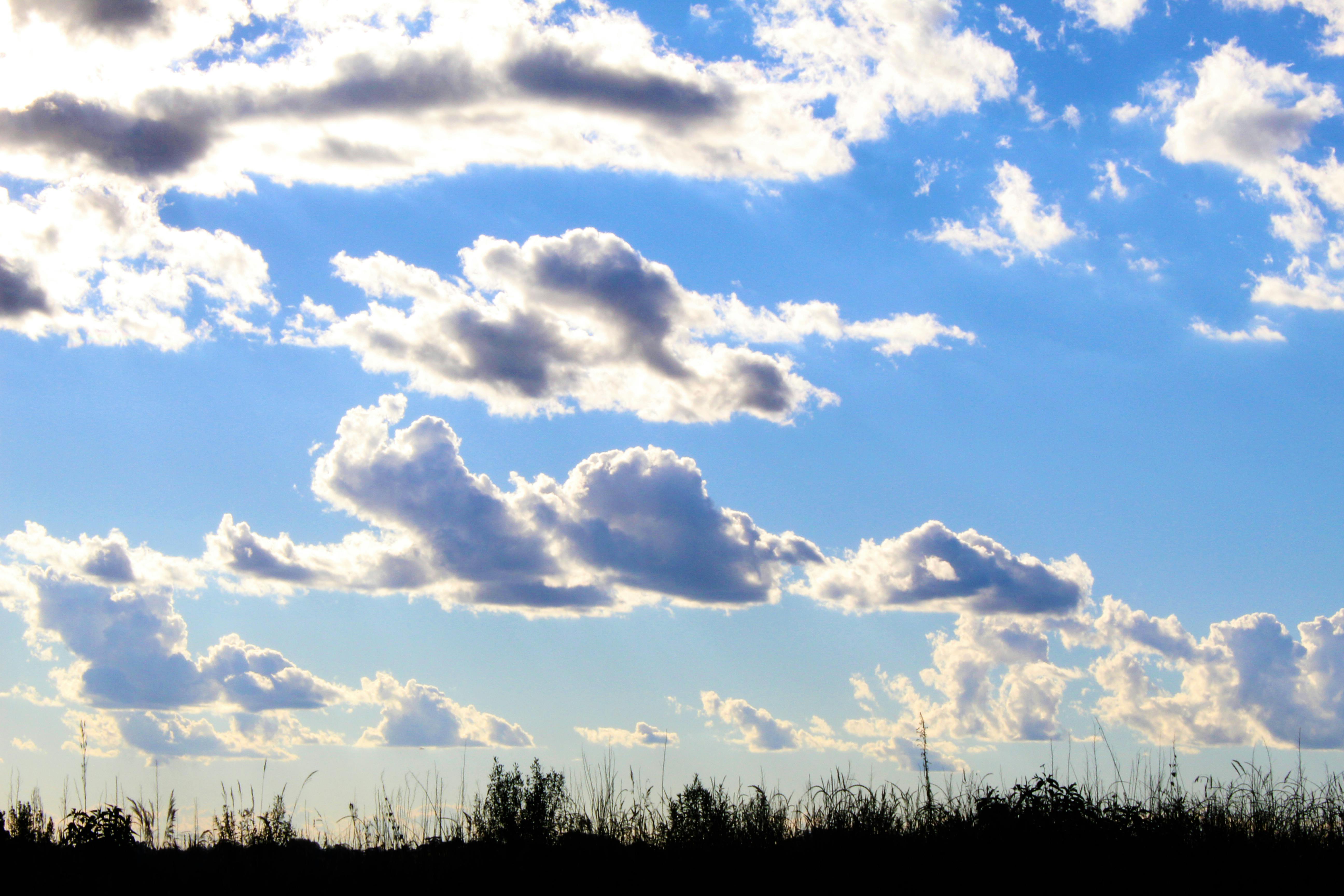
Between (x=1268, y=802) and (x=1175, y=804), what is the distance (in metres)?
1.89

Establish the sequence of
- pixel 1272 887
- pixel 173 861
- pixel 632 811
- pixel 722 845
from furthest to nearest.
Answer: pixel 632 811 < pixel 722 845 < pixel 173 861 < pixel 1272 887

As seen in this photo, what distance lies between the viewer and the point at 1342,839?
59.4 ft

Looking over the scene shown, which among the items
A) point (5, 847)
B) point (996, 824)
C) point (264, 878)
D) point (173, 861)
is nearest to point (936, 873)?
point (996, 824)

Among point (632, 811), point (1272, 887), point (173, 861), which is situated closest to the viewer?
point (1272, 887)

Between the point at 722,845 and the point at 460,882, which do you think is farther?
the point at 722,845

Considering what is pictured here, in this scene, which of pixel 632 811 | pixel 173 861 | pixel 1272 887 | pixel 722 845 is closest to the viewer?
pixel 1272 887

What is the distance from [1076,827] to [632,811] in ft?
25.0

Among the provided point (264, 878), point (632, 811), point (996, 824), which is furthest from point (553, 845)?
point (996, 824)

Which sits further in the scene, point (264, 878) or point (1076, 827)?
point (1076, 827)

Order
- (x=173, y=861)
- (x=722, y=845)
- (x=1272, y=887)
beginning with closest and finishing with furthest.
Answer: (x=1272, y=887) < (x=173, y=861) < (x=722, y=845)

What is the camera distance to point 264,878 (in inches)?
656

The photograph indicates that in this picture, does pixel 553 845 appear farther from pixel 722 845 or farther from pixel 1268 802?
pixel 1268 802

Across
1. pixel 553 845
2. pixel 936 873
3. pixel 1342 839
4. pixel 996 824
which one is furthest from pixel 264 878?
pixel 1342 839

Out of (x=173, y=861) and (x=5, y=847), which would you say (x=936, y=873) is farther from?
(x=5, y=847)
